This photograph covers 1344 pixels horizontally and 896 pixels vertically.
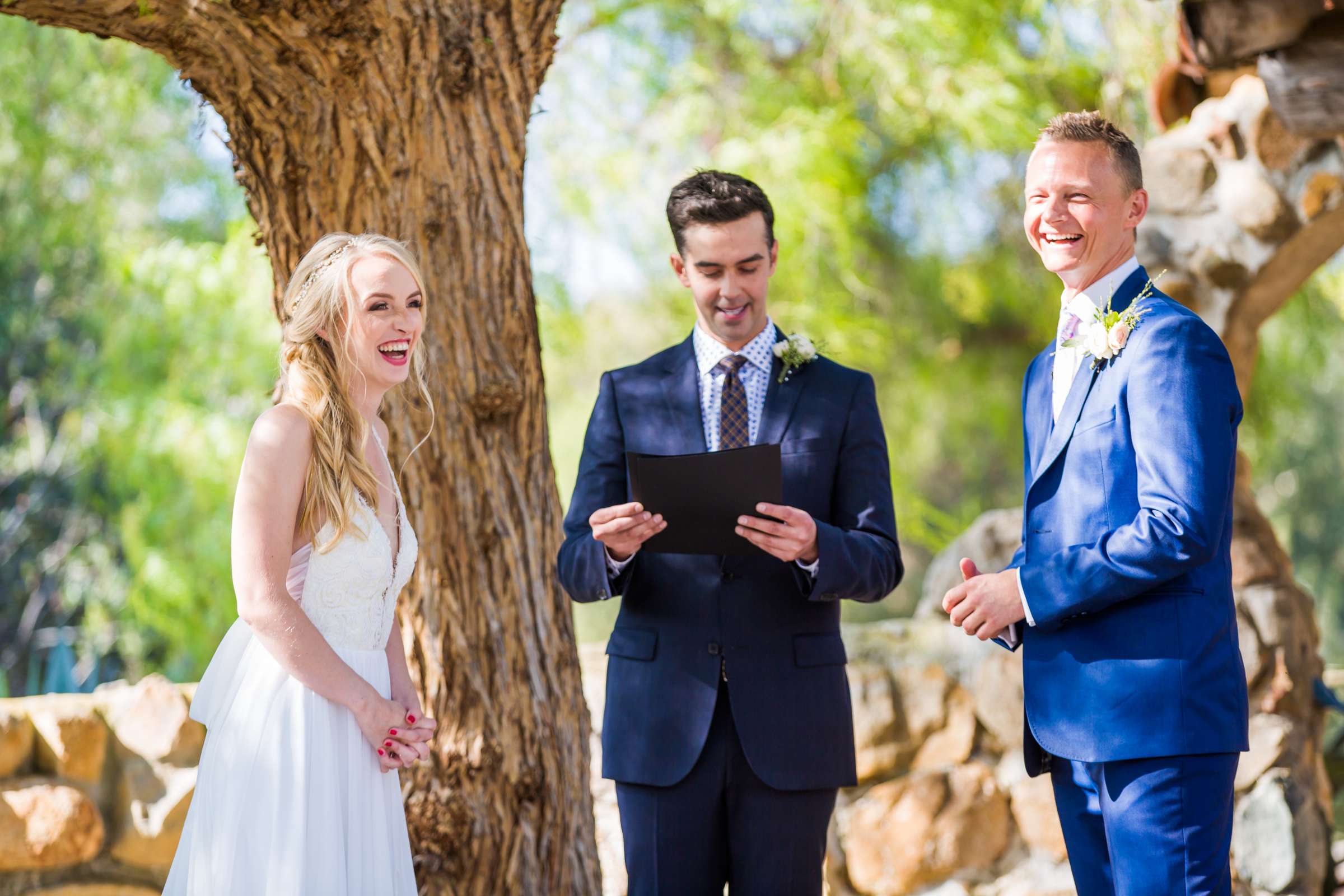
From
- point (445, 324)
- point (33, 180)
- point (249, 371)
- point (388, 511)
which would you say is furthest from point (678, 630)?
point (33, 180)

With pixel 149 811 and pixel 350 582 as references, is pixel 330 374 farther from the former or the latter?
pixel 149 811

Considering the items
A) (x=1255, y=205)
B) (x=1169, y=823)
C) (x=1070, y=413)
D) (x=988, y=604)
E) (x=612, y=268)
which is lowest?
(x=1169, y=823)

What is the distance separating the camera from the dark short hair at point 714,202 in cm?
263

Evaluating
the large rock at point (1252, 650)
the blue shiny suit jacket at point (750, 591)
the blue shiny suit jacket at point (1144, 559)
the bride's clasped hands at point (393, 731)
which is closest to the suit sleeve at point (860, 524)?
the blue shiny suit jacket at point (750, 591)

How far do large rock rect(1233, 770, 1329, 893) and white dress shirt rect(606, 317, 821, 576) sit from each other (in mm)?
2635

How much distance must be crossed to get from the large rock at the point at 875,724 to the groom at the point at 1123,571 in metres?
1.96

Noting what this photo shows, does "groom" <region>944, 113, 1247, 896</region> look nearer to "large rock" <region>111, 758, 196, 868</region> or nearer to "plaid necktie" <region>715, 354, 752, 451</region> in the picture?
"plaid necktie" <region>715, 354, 752, 451</region>

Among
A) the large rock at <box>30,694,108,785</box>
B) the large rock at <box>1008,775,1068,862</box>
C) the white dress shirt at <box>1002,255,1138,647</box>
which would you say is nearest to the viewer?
the white dress shirt at <box>1002,255,1138,647</box>

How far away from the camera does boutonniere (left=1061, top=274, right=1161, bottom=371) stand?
7.14ft

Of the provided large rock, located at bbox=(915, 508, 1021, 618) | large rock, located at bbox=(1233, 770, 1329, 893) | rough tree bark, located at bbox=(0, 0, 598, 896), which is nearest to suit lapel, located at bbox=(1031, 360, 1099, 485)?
rough tree bark, located at bbox=(0, 0, 598, 896)

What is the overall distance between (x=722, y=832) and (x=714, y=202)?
1309mm

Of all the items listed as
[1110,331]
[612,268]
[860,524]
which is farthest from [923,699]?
[612,268]

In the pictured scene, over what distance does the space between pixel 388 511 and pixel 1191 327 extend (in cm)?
152

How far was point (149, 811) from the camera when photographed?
3.88 meters
